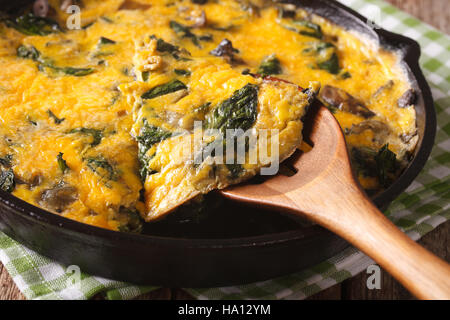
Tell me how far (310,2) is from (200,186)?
83.1 inches

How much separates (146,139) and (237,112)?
54cm

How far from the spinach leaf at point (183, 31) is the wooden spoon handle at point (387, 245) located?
193 cm

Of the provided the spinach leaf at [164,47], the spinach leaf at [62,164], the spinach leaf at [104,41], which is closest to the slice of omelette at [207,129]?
the spinach leaf at [164,47]

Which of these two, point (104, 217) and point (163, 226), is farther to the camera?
point (163, 226)

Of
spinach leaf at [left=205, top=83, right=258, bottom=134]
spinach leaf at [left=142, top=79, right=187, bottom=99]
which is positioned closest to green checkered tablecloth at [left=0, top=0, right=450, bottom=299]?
spinach leaf at [left=205, top=83, right=258, bottom=134]

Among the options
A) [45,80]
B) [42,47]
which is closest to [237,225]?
[45,80]

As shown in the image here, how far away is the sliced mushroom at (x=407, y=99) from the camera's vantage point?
3.59m

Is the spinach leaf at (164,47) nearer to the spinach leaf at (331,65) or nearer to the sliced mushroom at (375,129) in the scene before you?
the spinach leaf at (331,65)

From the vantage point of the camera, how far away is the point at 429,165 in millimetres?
3938

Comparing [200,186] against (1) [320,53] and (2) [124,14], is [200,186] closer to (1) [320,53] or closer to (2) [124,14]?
(1) [320,53]

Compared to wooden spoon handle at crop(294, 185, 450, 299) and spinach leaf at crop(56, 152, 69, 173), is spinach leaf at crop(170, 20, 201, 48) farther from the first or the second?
wooden spoon handle at crop(294, 185, 450, 299)

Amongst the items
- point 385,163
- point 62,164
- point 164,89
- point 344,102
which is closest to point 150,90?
point 164,89

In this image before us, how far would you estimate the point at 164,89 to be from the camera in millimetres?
3365

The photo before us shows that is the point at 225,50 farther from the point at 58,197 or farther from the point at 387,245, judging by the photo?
the point at 387,245
